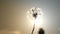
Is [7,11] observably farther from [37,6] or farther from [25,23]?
[37,6]

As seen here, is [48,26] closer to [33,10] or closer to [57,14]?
[57,14]

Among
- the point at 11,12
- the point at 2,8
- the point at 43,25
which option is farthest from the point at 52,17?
the point at 2,8

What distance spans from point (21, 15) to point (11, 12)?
20 centimetres

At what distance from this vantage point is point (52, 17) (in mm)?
1676

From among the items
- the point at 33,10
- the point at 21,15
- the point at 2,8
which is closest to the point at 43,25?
the point at 33,10

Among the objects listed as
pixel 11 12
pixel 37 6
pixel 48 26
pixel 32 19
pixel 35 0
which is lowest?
pixel 48 26

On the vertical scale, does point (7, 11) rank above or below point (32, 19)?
above

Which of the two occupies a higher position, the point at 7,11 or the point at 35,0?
the point at 35,0

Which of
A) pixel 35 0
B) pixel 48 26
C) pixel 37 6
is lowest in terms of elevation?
pixel 48 26

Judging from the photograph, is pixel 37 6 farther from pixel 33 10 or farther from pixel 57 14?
pixel 57 14

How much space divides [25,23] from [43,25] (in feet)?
1.15

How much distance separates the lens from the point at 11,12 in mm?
1625

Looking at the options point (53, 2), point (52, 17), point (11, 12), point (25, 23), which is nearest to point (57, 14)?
point (52, 17)

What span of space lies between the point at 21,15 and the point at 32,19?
226 mm
